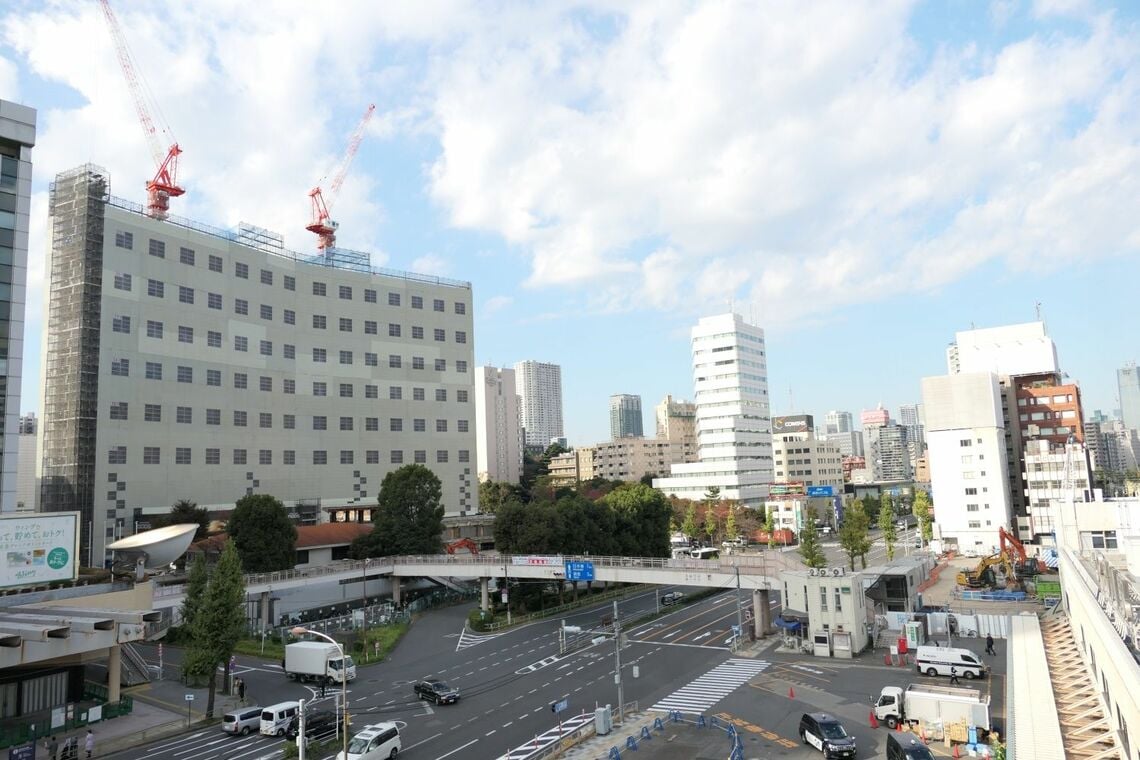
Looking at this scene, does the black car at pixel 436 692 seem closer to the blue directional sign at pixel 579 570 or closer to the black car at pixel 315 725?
the black car at pixel 315 725

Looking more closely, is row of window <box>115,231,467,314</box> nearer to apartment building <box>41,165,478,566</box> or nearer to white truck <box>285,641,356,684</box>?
apartment building <box>41,165,478,566</box>

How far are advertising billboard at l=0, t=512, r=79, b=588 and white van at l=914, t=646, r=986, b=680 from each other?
50478 mm

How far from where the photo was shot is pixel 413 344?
11100 cm

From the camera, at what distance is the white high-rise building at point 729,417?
166 metres

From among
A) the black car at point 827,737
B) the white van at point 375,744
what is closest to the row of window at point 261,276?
the white van at point 375,744

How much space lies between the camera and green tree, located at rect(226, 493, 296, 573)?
67.8 metres

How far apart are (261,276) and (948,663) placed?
8948 cm

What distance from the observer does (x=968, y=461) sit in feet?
369

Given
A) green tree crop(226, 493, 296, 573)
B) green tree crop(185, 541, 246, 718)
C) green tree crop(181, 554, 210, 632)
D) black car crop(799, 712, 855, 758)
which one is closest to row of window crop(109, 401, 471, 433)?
green tree crop(226, 493, 296, 573)

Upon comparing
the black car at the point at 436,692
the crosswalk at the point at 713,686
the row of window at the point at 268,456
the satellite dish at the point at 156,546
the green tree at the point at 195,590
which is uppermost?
the row of window at the point at 268,456

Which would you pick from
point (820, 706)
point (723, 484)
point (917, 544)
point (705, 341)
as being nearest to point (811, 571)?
point (820, 706)

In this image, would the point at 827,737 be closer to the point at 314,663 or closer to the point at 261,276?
the point at 314,663

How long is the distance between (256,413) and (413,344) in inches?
974

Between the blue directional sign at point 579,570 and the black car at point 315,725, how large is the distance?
25814 millimetres
